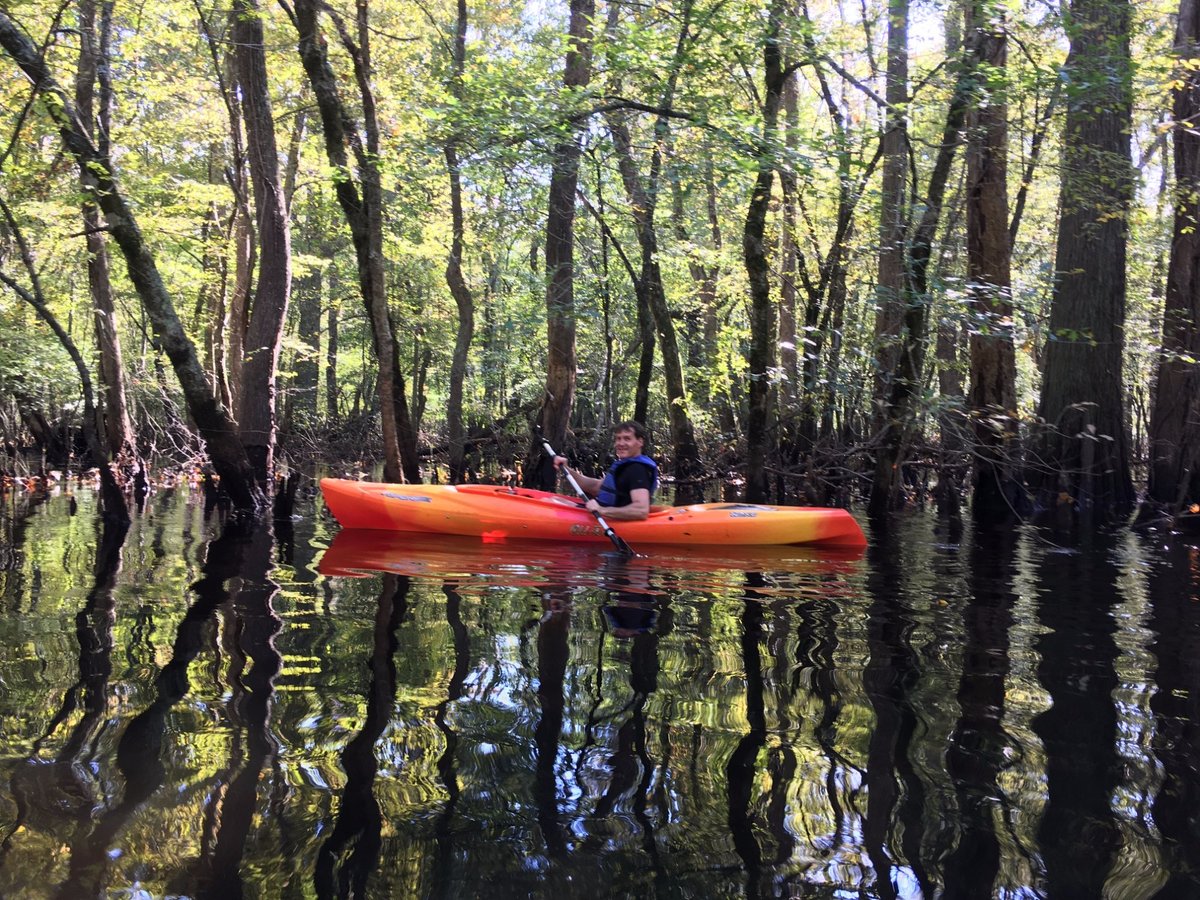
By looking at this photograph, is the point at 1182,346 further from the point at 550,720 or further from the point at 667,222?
the point at 550,720

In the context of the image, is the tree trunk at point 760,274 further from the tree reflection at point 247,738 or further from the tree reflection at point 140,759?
the tree reflection at point 140,759

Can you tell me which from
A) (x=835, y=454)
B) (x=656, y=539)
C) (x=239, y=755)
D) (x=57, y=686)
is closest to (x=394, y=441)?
(x=656, y=539)

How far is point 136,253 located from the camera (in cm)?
733

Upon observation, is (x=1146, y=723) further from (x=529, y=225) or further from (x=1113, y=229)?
(x=529, y=225)

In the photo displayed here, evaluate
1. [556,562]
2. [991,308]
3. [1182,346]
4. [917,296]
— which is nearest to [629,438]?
[556,562]

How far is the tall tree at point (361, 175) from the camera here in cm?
847

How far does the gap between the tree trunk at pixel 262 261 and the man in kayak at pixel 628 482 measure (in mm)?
4136

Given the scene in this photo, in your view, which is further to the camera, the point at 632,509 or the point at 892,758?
the point at 632,509

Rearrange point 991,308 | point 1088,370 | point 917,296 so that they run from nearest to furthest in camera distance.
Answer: point 917,296
point 991,308
point 1088,370

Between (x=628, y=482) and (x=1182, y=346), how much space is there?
6208 millimetres

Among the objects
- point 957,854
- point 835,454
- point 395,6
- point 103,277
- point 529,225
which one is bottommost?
point 957,854

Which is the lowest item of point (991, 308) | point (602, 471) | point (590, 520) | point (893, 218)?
point (590, 520)

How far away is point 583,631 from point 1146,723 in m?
2.13

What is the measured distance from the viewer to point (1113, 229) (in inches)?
396
